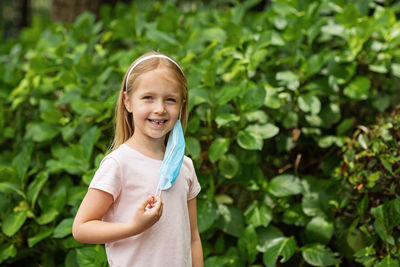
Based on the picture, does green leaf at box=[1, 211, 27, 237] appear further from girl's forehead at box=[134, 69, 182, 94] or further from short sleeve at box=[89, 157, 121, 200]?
girl's forehead at box=[134, 69, 182, 94]

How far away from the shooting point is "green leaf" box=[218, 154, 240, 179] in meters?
2.65

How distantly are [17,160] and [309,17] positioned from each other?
7.18ft

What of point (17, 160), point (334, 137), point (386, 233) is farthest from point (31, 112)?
point (386, 233)

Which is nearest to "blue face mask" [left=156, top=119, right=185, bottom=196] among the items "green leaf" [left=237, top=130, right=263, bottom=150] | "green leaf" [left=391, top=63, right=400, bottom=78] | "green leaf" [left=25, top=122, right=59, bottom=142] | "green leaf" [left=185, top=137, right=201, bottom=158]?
"green leaf" [left=185, top=137, right=201, bottom=158]

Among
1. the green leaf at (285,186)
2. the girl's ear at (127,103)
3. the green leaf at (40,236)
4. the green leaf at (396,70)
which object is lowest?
the green leaf at (40,236)

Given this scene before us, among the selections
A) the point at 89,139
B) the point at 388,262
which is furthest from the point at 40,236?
the point at 388,262

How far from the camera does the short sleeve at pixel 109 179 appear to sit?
1.61 m

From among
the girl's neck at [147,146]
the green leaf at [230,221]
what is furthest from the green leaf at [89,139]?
the girl's neck at [147,146]

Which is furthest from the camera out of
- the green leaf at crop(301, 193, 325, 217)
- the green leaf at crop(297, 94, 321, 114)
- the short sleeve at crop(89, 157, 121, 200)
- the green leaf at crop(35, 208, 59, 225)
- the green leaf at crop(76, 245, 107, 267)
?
the green leaf at crop(297, 94, 321, 114)

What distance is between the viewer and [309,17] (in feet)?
10.6

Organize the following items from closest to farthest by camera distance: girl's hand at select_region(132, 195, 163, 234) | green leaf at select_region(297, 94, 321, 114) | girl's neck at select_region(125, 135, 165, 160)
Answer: girl's hand at select_region(132, 195, 163, 234), girl's neck at select_region(125, 135, 165, 160), green leaf at select_region(297, 94, 321, 114)

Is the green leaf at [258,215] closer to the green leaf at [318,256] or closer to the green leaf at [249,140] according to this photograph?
the green leaf at [318,256]

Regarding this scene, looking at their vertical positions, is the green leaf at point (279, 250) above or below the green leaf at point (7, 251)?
above

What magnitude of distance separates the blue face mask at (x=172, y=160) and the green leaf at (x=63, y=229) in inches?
40.8
